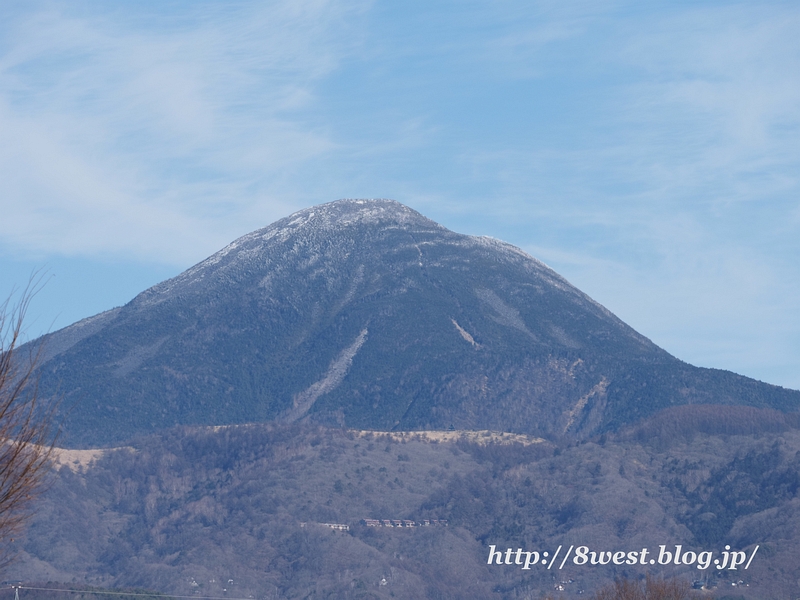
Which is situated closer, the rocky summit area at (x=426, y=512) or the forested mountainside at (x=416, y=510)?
the rocky summit area at (x=426, y=512)

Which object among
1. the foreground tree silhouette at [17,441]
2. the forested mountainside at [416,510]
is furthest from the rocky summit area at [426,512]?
the foreground tree silhouette at [17,441]

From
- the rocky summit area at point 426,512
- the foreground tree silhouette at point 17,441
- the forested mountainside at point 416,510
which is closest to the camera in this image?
the foreground tree silhouette at point 17,441

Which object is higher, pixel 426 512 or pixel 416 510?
pixel 416 510

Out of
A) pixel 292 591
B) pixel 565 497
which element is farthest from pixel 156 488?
pixel 565 497

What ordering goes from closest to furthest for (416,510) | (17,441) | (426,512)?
(17,441)
(426,512)
(416,510)

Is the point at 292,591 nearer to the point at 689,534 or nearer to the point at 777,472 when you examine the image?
the point at 689,534

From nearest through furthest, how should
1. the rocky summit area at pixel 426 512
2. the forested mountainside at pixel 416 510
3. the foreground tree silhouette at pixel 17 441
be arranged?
1. the foreground tree silhouette at pixel 17 441
2. the rocky summit area at pixel 426 512
3. the forested mountainside at pixel 416 510

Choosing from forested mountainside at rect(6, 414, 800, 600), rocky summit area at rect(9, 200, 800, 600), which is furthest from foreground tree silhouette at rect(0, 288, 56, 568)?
forested mountainside at rect(6, 414, 800, 600)

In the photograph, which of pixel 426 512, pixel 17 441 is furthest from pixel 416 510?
pixel 17 441

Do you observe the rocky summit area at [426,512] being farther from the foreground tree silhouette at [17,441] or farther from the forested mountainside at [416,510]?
the foreground tree silhouette at [17,441]

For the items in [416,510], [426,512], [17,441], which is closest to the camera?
[17,441]

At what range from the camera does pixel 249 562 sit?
132 m

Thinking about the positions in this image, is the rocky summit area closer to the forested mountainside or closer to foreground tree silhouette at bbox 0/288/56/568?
the forested mountainside

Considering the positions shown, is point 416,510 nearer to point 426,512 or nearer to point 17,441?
point 426,512
